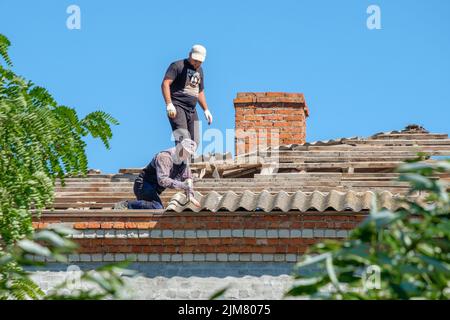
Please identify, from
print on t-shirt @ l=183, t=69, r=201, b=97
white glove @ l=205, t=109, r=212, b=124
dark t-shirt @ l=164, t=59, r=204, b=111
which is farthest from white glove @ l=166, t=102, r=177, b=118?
white glove @ l=205, t=109, r=212, b=124

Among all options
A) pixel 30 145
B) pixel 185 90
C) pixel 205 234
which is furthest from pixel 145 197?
pixel 30 145

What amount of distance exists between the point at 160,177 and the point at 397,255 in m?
7.93

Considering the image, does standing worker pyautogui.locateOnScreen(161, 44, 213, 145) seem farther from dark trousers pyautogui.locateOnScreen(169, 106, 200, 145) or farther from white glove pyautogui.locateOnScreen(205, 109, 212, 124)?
white glove pyautogui.locateOnScreen(205, 109, 212, 124)

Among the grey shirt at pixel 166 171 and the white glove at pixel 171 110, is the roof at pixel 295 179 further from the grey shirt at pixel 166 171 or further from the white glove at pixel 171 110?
the white glove at pixel 171 110

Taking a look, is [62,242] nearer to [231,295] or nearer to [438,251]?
[438,251]

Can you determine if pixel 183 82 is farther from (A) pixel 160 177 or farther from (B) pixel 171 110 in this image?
(A) pixel 160 177

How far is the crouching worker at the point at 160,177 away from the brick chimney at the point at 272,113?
7.19 metres

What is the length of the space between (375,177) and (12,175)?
5.79m

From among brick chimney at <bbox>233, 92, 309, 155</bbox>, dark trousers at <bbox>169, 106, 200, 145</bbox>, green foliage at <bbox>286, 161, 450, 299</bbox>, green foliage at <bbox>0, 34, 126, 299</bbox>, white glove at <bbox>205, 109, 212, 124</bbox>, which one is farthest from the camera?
brick chimney at <bbox>233, 92, 309, 155</bbox>

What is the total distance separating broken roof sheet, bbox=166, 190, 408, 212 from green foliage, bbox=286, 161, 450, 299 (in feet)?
20.8

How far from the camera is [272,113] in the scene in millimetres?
20344

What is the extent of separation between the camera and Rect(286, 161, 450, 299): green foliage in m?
4.43

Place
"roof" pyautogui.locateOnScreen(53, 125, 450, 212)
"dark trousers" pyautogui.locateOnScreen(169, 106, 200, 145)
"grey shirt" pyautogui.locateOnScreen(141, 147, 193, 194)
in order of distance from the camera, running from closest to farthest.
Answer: "roof" pyautogui.locateOnScreen(53, 125, 450, 212) < "grey shirt" pyautogui.locateOnScreen(141, 147, 193, 194) < "dark trousers" pyautogui.locateOnScreen(169, 106, 200, 145)

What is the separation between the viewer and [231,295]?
11266 millimetres
